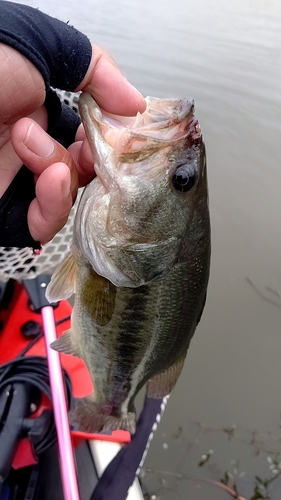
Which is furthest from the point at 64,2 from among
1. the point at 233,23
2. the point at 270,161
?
the point at 270,161

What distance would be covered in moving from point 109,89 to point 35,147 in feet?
1.22

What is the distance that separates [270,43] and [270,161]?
5.30m

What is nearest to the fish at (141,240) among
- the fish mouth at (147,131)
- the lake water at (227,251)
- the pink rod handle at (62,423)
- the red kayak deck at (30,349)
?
the fish mouth at (147,131)

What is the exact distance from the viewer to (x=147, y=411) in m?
2.26

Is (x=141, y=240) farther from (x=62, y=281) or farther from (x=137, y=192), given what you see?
(x=62, y=281)

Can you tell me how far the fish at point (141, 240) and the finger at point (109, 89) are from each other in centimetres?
5

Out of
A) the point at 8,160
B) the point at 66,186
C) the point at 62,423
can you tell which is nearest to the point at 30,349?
the point at 62,423

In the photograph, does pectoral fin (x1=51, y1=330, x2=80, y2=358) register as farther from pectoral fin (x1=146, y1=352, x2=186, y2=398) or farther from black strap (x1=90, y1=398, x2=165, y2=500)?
black strap (x1=90, y1=398, x2=165, y2=500)

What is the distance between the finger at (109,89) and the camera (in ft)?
5.13

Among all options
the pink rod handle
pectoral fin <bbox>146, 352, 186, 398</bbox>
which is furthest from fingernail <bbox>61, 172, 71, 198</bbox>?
the pink rod handle

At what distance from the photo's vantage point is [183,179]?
1.44 m

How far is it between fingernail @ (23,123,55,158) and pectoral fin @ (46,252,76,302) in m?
0.41

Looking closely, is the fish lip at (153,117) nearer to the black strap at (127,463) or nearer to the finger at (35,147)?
the finger at (35,147)

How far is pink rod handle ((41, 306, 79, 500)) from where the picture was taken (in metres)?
1.92
